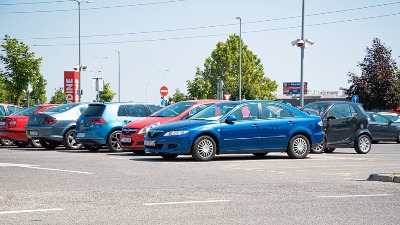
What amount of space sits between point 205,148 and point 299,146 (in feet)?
9.31

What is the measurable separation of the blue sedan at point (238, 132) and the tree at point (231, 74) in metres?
76.5

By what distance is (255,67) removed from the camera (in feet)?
346

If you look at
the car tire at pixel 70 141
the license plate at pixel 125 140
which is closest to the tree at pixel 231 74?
the car tire at pixel 70 141

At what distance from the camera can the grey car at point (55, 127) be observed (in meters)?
26.3

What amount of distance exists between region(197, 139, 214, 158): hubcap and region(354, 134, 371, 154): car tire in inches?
268

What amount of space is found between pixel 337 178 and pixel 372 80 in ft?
183

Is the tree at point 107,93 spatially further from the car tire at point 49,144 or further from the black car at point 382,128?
the car tire at point 49,144

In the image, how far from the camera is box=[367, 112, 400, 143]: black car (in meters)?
36.0

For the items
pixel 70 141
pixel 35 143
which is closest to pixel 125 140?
pixel 70 141

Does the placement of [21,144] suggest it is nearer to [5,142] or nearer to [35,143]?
[5,142]

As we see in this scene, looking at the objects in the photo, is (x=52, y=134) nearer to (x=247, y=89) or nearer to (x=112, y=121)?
(x=112, y=121)

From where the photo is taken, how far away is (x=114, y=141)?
80.7 ft

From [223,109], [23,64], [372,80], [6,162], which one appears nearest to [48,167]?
[6,162]

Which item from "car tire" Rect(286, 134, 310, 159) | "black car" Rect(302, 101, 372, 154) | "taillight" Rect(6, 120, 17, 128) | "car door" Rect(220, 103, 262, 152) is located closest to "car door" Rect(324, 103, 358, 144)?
"black car" Rect(302, 101, 372, 154)
